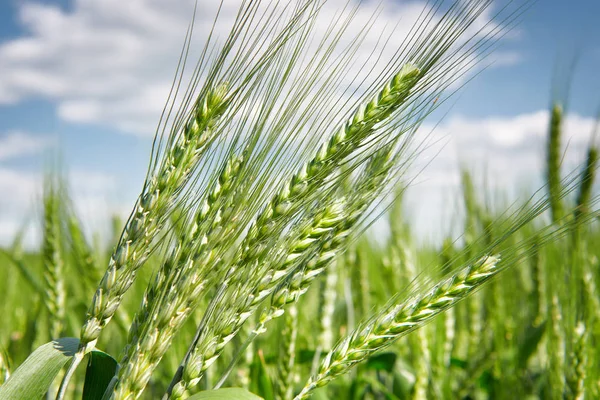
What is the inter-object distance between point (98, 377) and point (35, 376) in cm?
14

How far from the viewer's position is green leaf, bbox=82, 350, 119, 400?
1133mm

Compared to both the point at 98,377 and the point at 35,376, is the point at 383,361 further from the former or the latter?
the point at 35,376

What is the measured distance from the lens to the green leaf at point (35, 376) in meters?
1.02

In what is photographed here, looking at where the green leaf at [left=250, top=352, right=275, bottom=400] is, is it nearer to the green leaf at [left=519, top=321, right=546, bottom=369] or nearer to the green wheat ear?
the green leaf at [left=519, top=321, right=546, bottom=369]

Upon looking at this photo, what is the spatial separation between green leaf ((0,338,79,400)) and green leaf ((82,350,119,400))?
0.07m

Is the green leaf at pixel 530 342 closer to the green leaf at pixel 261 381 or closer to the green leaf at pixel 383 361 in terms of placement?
the green leaf at pixel 383 361

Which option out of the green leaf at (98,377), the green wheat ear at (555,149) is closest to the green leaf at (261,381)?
the green leaf at (98,377)

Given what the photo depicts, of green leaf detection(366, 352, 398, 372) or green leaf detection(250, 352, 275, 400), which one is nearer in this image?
green leaf detection(250, 352, 275, 400)

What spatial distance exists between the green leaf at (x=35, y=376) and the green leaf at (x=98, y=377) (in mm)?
71

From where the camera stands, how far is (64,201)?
1.93 metres

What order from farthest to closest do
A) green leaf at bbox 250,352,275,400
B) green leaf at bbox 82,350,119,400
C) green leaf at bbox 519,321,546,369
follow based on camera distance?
green leaf at bbox 519,321,546,369 → green leaf at bbox 250,352,275,400 → green leaf at bbox 82,350,119,400

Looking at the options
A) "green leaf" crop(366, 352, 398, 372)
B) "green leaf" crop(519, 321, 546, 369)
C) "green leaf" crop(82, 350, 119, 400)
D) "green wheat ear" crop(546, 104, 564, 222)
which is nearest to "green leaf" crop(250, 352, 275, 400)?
"green leaf" crop(82, 350, 119, 400)

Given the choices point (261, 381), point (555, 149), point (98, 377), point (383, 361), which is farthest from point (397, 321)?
point (555, 149)

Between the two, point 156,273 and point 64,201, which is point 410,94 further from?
point 64,201
